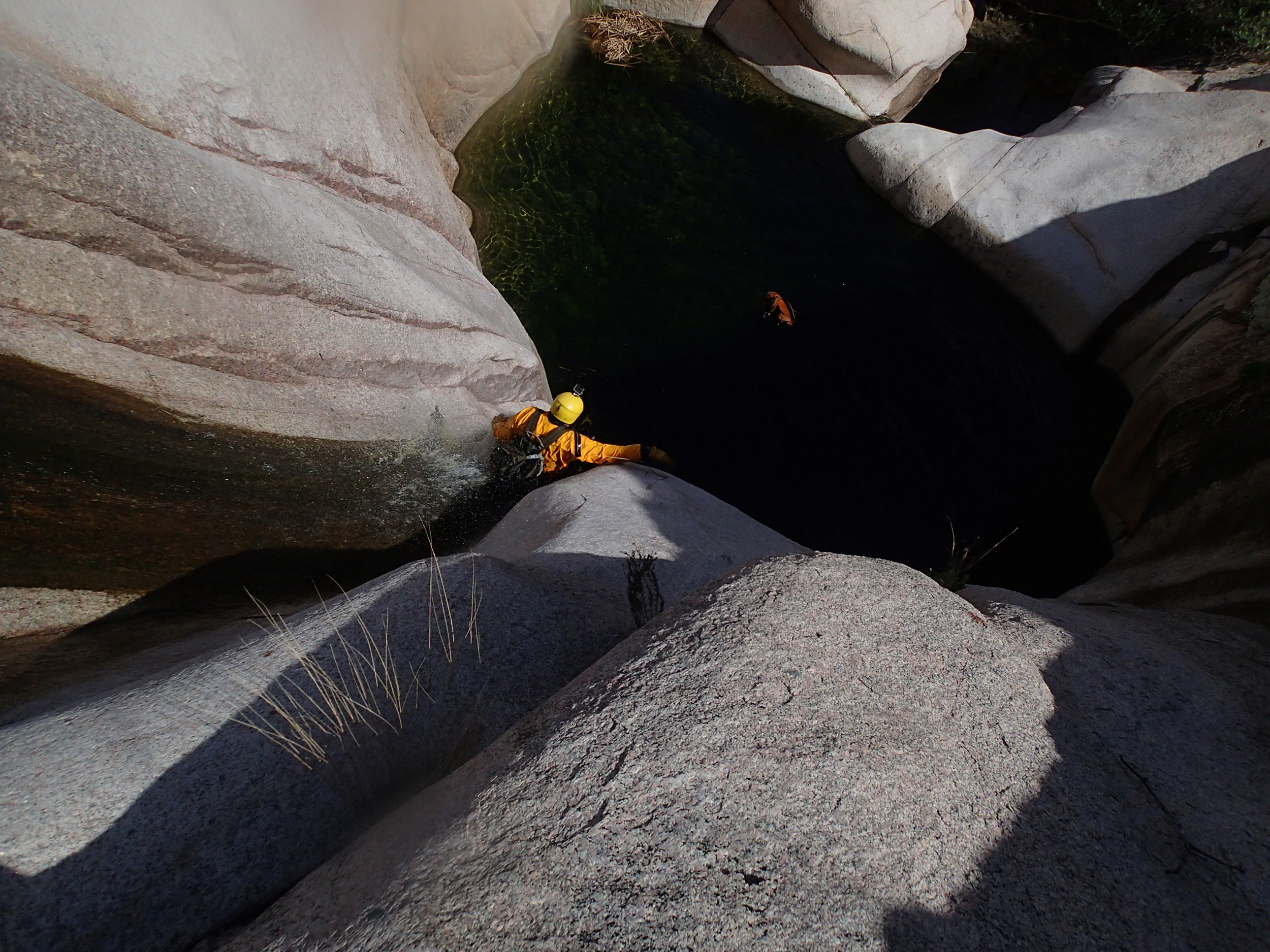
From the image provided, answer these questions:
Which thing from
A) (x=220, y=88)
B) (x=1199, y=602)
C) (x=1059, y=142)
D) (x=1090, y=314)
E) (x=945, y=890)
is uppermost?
(x=220, y=88)

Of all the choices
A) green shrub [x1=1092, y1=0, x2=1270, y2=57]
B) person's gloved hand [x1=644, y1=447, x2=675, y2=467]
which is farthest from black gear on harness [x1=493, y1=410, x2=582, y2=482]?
green shrub [x1=1092, y1=0, x2=1270, y2=57]

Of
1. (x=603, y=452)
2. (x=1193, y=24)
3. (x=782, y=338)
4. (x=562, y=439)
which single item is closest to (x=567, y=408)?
(x=562, y=439)

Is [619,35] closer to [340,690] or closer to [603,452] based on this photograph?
[603,452]

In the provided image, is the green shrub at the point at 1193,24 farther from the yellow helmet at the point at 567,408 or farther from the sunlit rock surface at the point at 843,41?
the yellow helmet at the point at 567,408

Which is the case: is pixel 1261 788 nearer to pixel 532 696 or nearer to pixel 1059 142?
pixel 532 696

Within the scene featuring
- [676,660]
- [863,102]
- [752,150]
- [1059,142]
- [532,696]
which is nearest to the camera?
[676,660]

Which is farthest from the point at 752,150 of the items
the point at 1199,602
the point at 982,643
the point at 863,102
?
the point at 982,643

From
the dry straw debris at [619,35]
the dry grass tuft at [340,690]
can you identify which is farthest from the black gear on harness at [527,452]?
the dry straw debris at [619,35]

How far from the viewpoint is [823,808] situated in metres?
2.46

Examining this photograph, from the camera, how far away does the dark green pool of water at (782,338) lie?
823 cm

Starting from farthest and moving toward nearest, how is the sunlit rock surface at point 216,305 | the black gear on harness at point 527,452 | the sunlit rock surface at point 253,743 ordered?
the black gear on harness at point 527,452 < the sunlit rock surface at point 216,305 < the sunlit rock surface at point 253,743

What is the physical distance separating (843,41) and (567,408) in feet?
35.2

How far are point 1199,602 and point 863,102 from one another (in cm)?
1160

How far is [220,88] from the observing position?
552 centimetres
